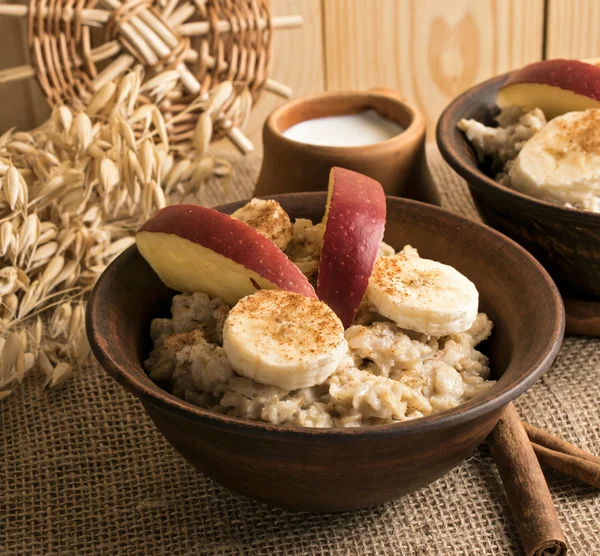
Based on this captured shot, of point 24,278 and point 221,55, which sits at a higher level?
point 221,55

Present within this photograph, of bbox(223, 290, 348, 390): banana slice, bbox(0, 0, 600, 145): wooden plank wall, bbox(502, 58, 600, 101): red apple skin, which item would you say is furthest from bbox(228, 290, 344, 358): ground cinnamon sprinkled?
bbox(0, 0, 600, 145): wooden plank wall

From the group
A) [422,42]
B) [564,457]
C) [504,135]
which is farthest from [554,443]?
[422,42]

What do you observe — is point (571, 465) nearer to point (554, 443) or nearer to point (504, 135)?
point (554, 443)

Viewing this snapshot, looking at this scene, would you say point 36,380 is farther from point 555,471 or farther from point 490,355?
point 555,471

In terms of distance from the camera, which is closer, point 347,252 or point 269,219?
point 347,252

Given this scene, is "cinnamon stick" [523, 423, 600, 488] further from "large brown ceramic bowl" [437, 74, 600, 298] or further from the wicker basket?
the wicker basket

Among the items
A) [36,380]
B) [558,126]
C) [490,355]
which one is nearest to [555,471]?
[490,355]

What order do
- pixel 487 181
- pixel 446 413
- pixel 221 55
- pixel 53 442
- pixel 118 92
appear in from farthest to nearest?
1. pixel 221 55
2. pixel 118 92
3. pixel 487 181
4. pixel 53 442
5. pixel 446 413
